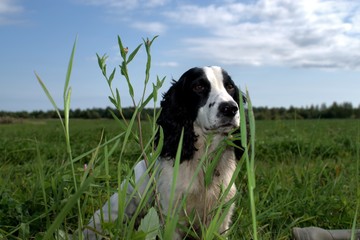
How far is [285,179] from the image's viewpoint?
4.74m

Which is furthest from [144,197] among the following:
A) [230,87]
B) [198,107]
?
[230,87]

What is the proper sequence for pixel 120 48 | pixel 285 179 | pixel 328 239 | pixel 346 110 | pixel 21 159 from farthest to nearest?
pixel 346 110 < pixel 21 159 < pixel 285 179 < pixel 328 239 < pixel 120 48

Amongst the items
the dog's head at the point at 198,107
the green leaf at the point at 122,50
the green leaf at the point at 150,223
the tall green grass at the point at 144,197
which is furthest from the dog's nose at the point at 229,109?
the green leaf at the point at 122,50

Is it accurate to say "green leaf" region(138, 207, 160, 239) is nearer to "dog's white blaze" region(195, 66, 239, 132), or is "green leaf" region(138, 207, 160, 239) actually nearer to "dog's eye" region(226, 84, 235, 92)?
"dog's white blaze" region(195, 66, 239, 132)

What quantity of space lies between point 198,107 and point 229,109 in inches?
19.0

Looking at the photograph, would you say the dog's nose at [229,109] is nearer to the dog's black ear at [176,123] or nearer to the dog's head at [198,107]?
the dog's head at [198,107]

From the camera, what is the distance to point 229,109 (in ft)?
9.70

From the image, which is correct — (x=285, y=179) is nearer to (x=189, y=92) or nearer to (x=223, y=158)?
(x=223, y=158)

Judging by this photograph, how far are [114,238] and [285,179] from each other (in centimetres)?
326

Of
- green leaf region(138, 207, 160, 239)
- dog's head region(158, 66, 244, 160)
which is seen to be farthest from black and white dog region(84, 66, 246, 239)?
green leaf region(138, 207, 160, 239)

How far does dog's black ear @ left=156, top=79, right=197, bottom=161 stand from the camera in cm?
351

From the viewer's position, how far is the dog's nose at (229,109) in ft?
9.69

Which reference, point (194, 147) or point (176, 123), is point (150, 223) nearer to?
point (194, 147)

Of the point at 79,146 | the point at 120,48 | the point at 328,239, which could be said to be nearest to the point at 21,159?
the point at 79,146
